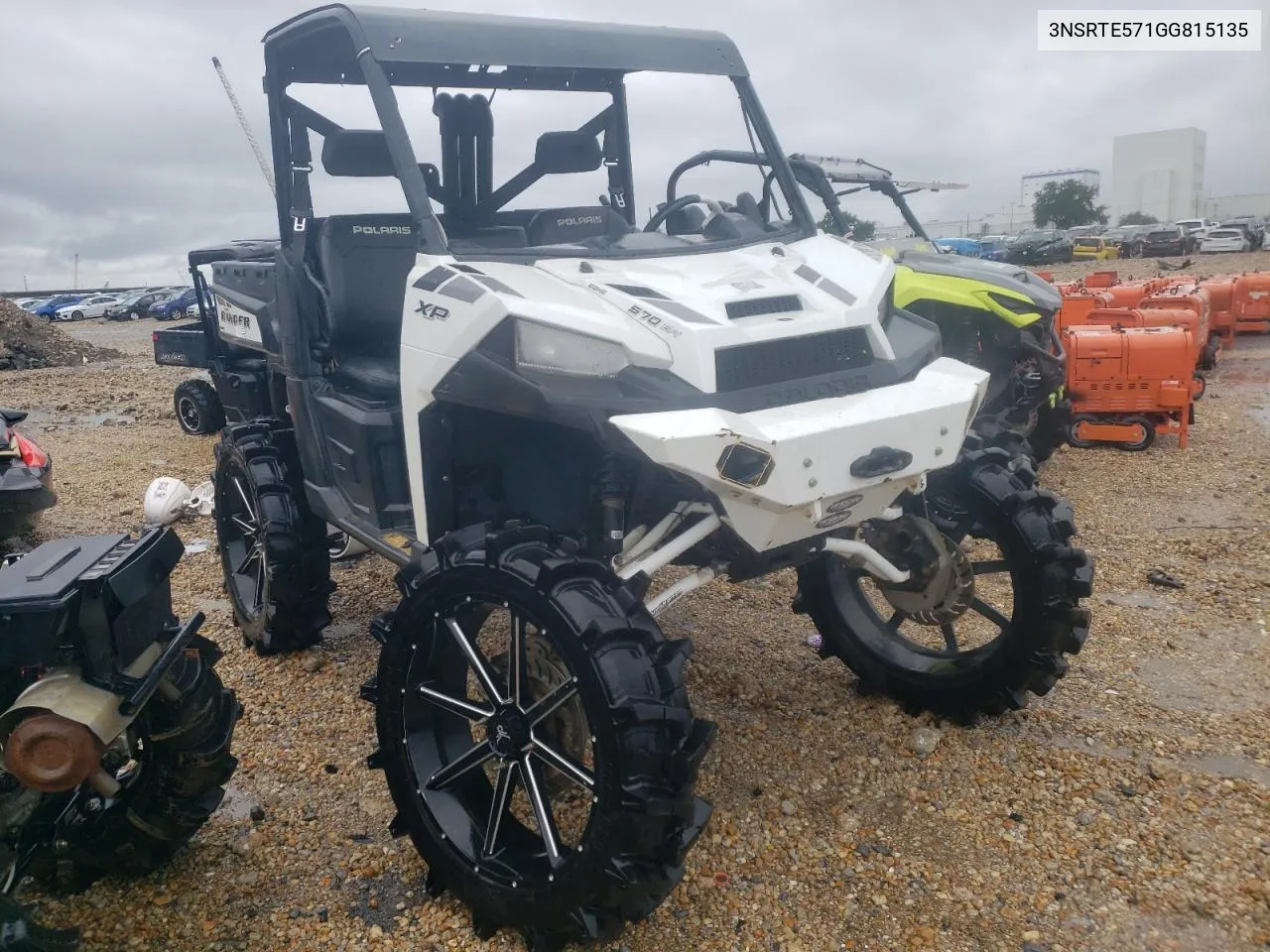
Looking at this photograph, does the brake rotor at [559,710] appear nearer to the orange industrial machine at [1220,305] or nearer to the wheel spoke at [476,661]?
the wheel spoke at [476,661]

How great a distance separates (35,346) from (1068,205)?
5306 cm

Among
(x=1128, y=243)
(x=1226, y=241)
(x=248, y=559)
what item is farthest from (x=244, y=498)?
(x=1128, y=243)

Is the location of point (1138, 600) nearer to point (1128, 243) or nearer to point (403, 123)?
point (403, 123)

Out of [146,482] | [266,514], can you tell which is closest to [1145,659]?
[266,514]

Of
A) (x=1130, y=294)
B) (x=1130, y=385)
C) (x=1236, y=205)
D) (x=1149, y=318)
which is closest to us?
(x=1130, y=385)

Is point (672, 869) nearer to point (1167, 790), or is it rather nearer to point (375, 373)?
point (1167, 790)

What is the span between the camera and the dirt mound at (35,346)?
60.0 ft

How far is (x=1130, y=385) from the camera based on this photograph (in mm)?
8250

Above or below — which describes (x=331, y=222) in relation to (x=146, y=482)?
above

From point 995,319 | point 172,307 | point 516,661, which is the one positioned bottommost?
point 172,307

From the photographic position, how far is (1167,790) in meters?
3.30

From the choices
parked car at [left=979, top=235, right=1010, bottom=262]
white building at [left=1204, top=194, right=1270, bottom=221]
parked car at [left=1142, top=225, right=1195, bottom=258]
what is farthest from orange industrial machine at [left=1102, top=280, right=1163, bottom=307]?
white building at [left=1204, top=194, right=1270, bottom=221]

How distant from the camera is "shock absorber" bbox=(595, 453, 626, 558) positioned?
2.88 metres

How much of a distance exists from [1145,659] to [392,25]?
382cm
